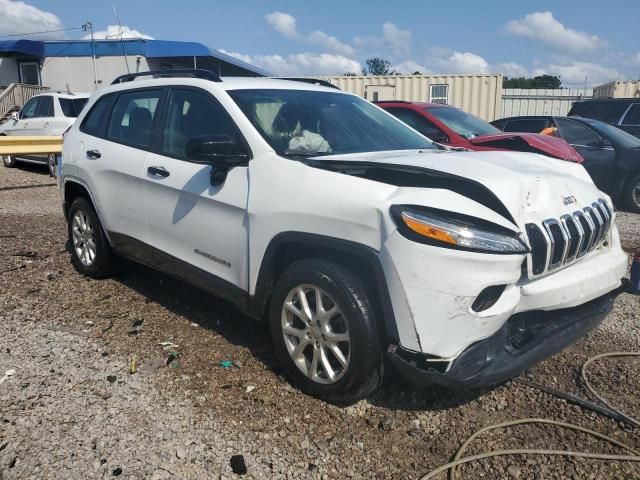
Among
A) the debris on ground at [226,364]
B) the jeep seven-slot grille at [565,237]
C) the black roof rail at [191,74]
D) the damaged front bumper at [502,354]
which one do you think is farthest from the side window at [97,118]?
the jeep seven-slot grille at [565,237]

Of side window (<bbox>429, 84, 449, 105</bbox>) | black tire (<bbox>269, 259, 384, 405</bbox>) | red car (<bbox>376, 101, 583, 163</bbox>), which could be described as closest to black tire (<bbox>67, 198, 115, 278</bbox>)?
black tire (<bbox>269, 259, 384, 405</bbox>)

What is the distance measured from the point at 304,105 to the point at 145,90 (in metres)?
1.40

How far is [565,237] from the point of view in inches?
110

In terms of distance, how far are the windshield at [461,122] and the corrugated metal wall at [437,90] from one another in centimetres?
1141

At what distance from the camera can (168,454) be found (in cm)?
262

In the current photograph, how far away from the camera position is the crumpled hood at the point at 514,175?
2.72m

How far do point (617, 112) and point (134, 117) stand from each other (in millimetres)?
11019

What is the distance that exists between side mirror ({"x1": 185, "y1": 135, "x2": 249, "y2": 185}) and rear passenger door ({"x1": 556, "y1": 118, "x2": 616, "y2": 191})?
7786 millimetres

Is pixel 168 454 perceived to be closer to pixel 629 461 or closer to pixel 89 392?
pixel 89 392

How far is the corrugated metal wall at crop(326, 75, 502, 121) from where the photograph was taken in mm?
19531

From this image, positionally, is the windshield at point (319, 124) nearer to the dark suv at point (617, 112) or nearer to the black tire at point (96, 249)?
the black tire at point (96, 249)

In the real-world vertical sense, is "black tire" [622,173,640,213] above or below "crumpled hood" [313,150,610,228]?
below

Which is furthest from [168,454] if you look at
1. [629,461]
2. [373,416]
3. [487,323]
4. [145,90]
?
[145,90]

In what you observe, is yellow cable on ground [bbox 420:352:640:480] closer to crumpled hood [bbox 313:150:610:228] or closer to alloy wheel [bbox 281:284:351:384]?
alloy wheel [bbox 281:284:351:384]
